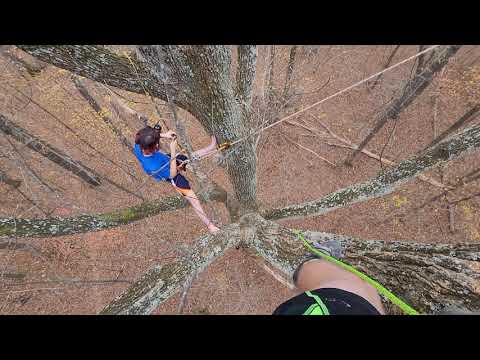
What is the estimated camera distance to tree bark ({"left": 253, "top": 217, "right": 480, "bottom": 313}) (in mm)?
1709

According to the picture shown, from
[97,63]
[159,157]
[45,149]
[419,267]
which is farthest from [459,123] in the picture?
[45,149]

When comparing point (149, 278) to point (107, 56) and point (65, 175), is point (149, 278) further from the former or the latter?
point (65, 175)

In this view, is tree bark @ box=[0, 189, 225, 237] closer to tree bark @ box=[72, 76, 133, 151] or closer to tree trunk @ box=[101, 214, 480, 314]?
tree trunk @ box=[101, 214, 480, 314]

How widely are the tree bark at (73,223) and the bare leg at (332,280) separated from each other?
5.88 ft

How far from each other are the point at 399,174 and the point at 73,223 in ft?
10.0

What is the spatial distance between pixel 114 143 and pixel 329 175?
474 centimetres

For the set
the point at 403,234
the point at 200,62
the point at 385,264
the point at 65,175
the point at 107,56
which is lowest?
the point at 403,234

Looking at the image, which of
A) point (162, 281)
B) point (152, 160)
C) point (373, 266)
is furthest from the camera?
point (152, 160)

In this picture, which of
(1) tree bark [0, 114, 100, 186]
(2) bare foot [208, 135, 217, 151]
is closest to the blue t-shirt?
(2) bare foot [208, 135, 217, 151]

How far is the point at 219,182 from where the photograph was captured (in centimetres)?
638

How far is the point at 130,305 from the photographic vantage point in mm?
2195

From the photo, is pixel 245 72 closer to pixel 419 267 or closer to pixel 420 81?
pixel 419 267

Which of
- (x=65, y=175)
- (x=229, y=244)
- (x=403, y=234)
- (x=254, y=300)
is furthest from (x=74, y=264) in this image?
(x=403, y=234)

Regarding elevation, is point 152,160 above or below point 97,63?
below
